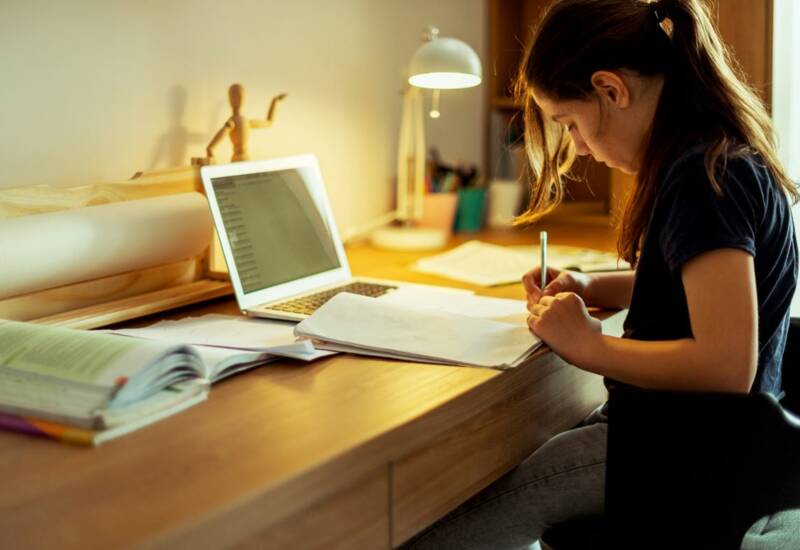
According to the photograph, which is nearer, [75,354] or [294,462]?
[294,462]

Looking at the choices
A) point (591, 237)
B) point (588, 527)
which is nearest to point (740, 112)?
point (588, 527)

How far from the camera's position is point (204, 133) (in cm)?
178

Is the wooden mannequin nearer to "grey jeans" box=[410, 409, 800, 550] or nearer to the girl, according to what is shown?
the girl

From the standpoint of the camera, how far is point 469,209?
235 centimetres

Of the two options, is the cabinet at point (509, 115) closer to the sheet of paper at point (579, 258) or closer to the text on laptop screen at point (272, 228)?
the sheet of paper at point (579, 258)

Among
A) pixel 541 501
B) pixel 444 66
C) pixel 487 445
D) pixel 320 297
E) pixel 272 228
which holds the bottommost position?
pixel 541 501

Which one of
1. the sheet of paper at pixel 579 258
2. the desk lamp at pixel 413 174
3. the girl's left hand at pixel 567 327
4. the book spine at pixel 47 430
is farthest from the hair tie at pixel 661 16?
the book spine at pixel 47 430

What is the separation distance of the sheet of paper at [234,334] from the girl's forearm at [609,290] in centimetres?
47

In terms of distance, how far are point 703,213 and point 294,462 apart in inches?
21.5

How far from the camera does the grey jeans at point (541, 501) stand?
4.08 feet

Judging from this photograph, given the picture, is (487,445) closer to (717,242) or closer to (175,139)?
(717,242)

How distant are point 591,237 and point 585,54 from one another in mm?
1053

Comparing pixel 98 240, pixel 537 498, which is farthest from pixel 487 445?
pixel 98 240

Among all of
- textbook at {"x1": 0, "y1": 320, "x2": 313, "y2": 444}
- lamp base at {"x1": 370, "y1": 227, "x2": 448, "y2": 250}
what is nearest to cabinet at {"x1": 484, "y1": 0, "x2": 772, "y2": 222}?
lamp base at {"x1": 370, "y1": 227, "x2": 448, "y2": 250}
